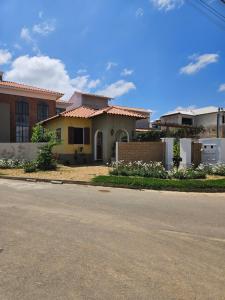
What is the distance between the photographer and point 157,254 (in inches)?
202

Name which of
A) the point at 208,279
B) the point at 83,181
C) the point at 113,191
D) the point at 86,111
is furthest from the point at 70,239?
the point at 86,111

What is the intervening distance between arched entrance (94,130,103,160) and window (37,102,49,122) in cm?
1145

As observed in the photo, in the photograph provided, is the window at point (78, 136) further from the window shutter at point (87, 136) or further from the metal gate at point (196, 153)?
the metal gate at point (196, 153)

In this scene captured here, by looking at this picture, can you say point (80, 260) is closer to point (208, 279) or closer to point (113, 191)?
point (208, 279)

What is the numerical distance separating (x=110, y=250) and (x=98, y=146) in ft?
66.6

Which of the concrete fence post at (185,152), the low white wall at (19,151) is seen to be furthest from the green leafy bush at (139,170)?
the low white wall at (19,151)

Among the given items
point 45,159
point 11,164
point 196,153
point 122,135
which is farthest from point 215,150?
point 11,164

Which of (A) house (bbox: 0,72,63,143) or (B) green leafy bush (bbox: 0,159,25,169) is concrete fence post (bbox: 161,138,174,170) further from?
(A) house (bbox: 0,72,63,143)

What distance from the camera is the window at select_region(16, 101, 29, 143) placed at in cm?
3262

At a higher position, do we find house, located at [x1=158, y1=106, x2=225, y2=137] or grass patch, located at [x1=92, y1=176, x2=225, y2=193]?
house, located at [x1=158, y1=106, x2=225, y2=137]

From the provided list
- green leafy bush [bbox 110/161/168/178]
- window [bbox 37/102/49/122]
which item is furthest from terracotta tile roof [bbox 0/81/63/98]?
green leafy bush [bbox 110/161/168/178]

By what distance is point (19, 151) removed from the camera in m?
22.9

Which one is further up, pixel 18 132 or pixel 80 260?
pixel 18 132

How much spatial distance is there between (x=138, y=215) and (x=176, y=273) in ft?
12.3
